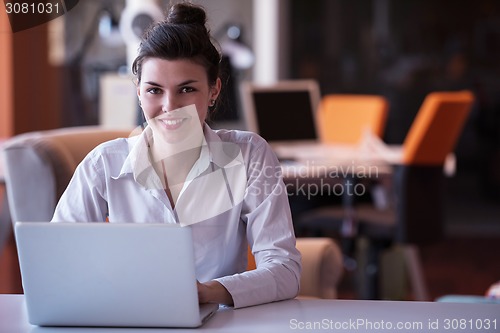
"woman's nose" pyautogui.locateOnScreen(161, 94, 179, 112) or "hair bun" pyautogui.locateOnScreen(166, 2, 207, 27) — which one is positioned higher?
"hair bun" pyautogui.locateOnScreen(166, 2, 207, 27)

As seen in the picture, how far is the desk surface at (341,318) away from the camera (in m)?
1.19

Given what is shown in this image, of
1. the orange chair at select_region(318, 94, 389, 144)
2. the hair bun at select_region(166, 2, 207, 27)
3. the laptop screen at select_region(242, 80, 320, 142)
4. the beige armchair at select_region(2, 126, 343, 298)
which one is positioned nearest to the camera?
the hair bun at select_region(166, 2, 207, 27)

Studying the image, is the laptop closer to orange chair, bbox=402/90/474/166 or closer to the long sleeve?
the long sleeve

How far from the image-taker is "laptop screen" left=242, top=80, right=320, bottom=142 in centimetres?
460

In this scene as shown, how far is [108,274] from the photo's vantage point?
1.14 meters

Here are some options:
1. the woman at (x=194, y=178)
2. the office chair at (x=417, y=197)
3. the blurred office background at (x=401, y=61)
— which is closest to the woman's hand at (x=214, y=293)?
the woman at (x=194, y=178)

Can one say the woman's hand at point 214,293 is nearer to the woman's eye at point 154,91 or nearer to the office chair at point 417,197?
the woman's eye at point 154,91

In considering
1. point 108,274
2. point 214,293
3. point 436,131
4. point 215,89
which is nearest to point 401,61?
point 436,131

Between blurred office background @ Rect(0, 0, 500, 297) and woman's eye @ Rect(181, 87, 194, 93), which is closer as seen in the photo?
woman's eye @ Rect(181, 87, 194, 93)

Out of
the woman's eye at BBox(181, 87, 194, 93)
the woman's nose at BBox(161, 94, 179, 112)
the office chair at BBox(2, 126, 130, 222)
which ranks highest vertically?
the woman's eye at BBox(181, 87, 194, 93)

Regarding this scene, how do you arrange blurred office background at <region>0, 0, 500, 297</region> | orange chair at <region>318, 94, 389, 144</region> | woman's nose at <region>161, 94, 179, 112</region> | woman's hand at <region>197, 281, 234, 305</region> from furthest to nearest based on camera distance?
1. blurred office background at <region>0, 0, 500, 297</region>
2. orange chair at <region>318, 94, 389, 144</region>
3. woman's nose at <region>161, 94, 179, 112</region>
4. woman's hand at <region>197, 281, 234, 305</region>

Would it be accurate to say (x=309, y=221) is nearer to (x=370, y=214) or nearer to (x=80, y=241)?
(x=370, y=214)

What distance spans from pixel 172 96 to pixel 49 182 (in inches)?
A: 30.6

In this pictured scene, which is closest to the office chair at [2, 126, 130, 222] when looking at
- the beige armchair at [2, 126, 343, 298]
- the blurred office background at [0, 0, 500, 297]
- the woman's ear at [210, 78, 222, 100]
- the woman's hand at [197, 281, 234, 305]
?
the beige armchair at [2, 126, 343, 298]
